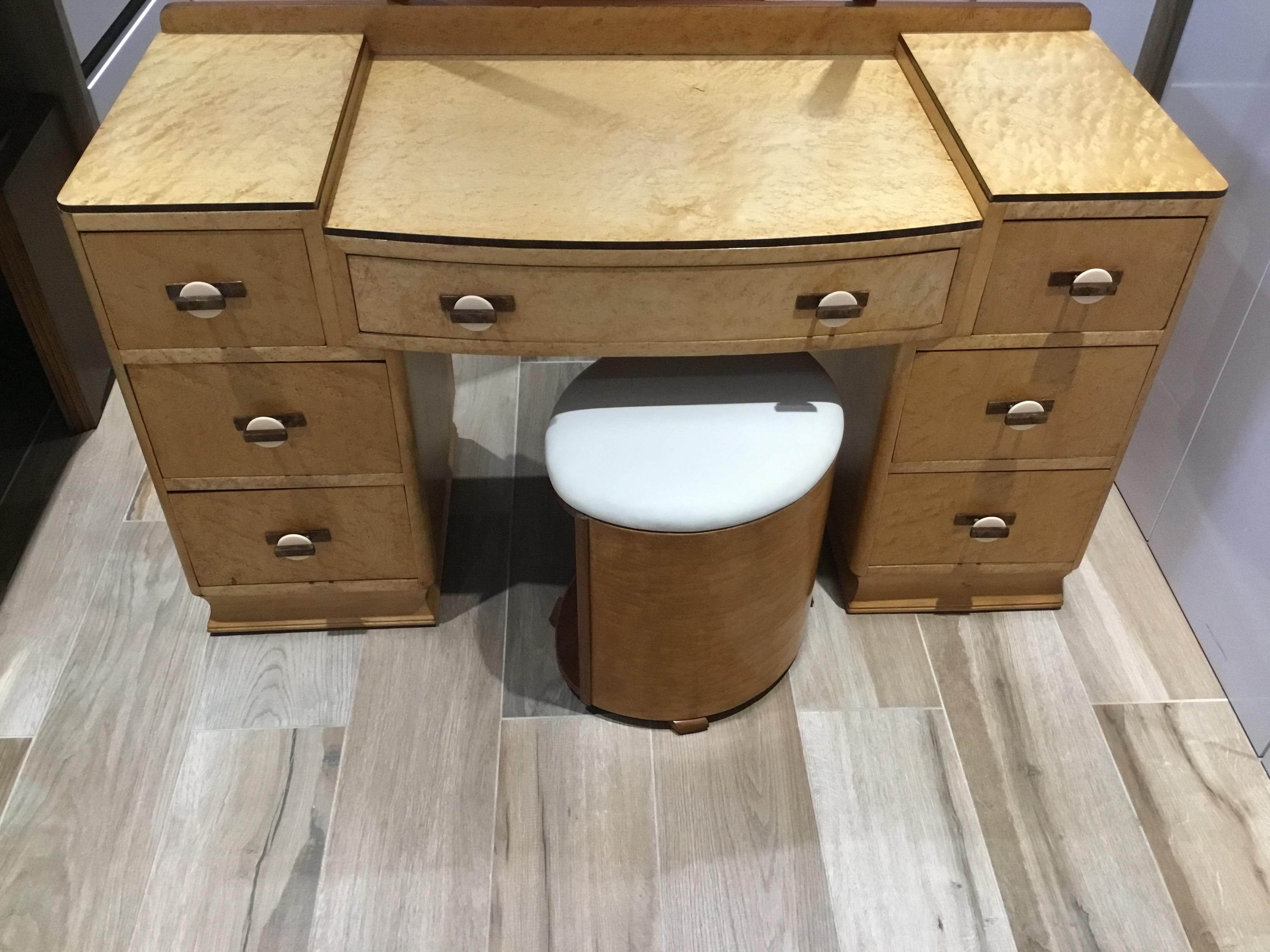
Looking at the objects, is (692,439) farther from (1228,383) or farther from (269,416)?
(1228,383)

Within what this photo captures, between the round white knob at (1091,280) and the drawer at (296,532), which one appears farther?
the drawer at (296,532)

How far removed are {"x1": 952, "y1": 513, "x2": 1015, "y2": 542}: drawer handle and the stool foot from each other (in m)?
0.45

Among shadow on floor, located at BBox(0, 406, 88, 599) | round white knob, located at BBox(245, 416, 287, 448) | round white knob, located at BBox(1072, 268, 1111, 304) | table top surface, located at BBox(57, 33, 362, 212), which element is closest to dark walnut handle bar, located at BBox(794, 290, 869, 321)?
round white knob, located at BBox(1072, 268, 1111, 304)

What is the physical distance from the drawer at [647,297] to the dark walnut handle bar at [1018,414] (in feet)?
0.65

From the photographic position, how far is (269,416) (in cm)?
135

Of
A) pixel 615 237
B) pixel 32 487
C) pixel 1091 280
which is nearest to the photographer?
pixel 615 237

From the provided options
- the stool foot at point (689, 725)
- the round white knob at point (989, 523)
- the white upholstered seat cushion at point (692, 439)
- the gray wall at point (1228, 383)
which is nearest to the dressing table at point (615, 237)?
the round white knob at point (989, 523)

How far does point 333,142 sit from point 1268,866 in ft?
4.79

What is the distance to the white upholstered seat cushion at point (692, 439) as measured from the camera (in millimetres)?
1236

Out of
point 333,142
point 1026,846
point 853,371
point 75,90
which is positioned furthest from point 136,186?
point 1026,846

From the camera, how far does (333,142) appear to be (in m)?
1.23

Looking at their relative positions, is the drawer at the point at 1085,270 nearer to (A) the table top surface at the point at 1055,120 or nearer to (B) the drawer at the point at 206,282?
(A) the table top surface at the point at 1055,120

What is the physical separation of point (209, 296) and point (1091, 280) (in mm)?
1012

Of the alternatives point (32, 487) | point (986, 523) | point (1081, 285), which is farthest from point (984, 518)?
point (32, 487)
